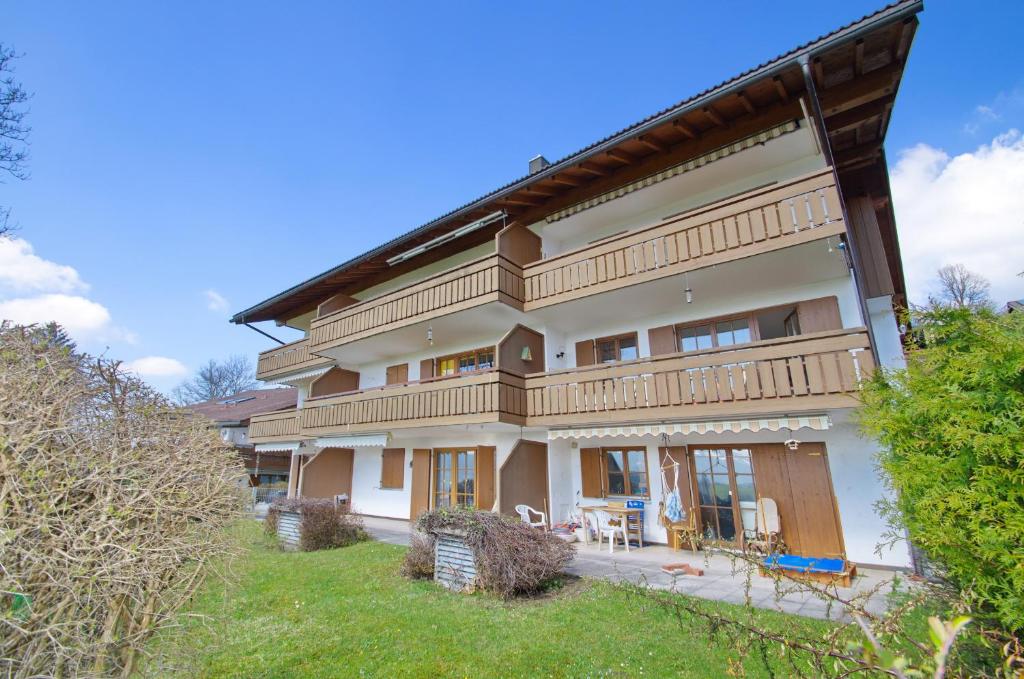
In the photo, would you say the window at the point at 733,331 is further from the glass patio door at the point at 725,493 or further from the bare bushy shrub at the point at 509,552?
the bare bushy shrub at the point at 509,552

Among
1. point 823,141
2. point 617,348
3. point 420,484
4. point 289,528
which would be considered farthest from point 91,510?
point 420,484

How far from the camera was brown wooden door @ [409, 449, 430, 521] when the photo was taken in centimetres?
1507

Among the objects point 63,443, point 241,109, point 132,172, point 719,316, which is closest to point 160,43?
point 241,109

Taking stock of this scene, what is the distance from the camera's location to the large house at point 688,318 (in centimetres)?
856

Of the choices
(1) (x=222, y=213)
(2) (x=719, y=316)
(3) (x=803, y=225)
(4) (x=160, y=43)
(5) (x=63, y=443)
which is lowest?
(5) (x=63, y=443)

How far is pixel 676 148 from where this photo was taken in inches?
433

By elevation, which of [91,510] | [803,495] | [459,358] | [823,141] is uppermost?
[823,141]

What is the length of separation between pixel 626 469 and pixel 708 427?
10.3ft

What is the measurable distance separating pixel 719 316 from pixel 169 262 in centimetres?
1688

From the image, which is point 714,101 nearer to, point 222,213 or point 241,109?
point 241,109

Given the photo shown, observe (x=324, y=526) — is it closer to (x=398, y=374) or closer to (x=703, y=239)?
(x=398, y=374)

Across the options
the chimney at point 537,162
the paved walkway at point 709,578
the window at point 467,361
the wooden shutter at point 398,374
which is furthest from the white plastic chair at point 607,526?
the chimney at point 537,162

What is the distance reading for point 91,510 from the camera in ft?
9.13

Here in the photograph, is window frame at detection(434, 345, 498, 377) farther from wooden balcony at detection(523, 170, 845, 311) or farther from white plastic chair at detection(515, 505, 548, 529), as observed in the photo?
white plastic chair at detection(515, 505, 548, 529)
